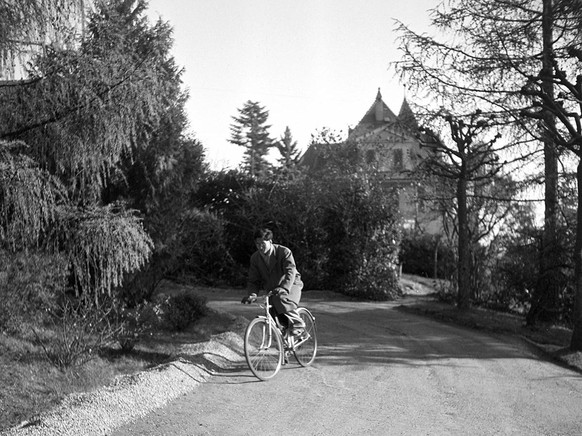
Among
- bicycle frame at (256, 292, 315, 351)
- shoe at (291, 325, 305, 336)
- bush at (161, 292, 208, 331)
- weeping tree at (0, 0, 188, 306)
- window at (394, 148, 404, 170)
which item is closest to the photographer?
weeping tree at (0, 0, 188, 306)

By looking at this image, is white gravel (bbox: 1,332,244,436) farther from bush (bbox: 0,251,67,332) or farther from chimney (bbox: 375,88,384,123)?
chimney (bbox: 375,88,384,123)

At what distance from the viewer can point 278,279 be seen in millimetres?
10172

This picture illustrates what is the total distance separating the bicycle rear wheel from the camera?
10570 millimetres

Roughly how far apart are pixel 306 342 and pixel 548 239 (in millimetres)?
9150

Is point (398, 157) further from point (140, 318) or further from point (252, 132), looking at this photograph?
point (252, 132)

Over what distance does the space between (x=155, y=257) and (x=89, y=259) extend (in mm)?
5040

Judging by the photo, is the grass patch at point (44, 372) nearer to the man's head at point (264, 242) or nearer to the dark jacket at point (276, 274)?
the dark jacket at point (276, 274)

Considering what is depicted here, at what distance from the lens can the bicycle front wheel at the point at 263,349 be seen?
30.4ft

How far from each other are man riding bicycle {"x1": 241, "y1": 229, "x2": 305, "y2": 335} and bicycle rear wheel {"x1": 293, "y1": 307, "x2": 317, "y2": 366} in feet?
1.00

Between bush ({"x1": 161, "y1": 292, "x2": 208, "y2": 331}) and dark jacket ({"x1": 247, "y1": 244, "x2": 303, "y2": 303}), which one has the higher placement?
dark jacket ({"x1": 247, "y1": 244, "x2": 303, "y2": 303})

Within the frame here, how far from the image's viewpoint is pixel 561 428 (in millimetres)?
7719

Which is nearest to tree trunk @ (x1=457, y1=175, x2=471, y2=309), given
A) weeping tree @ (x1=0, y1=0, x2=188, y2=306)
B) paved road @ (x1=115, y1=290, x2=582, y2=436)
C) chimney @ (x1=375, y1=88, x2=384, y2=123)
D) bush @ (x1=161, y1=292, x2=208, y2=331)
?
paved road @ (x1=115, y1=290, x2=582, y2=436)

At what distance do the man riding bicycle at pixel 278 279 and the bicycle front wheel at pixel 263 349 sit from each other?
429 millimetres

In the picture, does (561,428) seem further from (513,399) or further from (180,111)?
(180,111)
